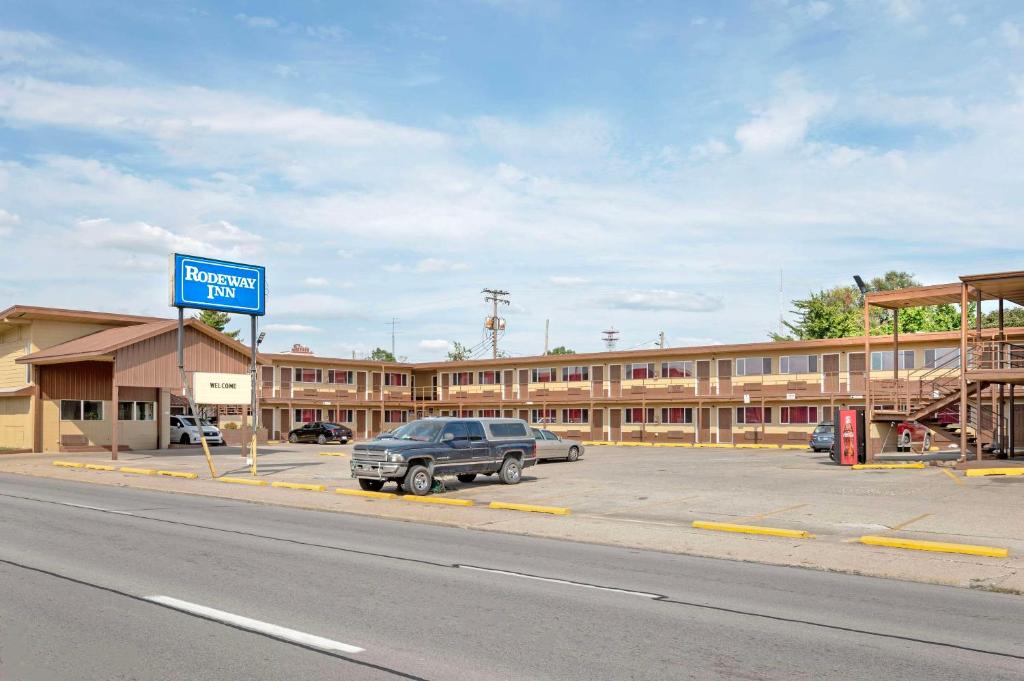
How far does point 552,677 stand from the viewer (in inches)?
261

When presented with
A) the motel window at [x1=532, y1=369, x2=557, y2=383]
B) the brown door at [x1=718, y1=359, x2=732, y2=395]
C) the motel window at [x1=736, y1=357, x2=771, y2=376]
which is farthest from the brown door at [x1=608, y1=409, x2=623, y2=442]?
the motel window at [x1=736, y1=357, x2=771, y2=376]

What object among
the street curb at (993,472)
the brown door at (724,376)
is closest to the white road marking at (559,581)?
the street curb at (993,472)

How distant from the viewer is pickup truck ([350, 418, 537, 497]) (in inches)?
843

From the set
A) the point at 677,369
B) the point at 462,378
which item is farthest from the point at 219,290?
the point at 462,378

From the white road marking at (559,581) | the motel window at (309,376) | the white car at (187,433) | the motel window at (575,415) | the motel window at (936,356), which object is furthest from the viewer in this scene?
the motel window at (309,376)

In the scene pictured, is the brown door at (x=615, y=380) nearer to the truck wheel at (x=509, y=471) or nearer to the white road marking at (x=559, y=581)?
the truck wheel at (x=509, y=471)

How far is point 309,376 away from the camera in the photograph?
6438 cm

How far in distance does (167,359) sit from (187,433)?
1330cm

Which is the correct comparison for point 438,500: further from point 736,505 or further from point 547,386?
point 547,386

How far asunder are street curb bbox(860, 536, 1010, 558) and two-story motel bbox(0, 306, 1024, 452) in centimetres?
1859

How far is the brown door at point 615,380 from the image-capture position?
193 ft

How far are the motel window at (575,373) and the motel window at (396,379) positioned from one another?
16.4 m

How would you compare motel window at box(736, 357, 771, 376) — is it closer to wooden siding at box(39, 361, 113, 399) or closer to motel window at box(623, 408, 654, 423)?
motel window at box(623, 408, 654, 423)

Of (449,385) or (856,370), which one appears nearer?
(856,370)
